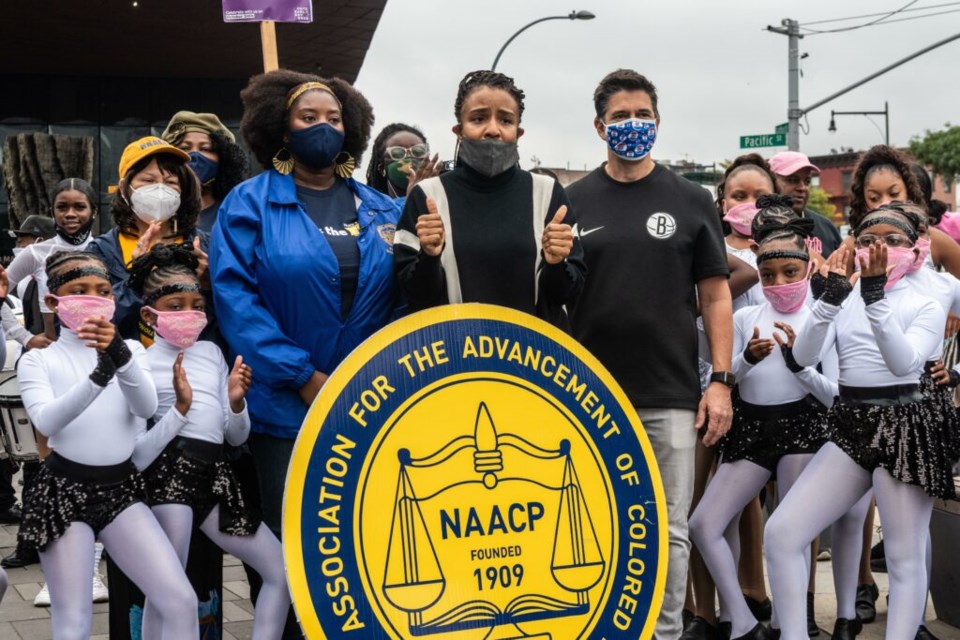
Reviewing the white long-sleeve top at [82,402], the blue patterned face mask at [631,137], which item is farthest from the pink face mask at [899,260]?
the white long-sleeve top at [82,402]

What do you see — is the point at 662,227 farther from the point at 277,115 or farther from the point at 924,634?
the point at 924,634

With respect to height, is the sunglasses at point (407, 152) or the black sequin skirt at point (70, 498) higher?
the sunglasses at point (407, 152)

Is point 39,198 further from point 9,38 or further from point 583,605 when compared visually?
point 583,605

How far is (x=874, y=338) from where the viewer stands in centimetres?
452

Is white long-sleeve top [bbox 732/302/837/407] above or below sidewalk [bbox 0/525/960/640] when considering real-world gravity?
above

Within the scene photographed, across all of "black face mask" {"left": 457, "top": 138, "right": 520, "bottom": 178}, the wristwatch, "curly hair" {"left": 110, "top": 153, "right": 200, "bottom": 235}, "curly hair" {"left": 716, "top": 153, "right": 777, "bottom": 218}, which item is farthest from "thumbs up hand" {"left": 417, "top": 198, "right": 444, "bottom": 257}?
"curly hair" {"left": 716, "top": 153, "right": 777, "bottom": 218}

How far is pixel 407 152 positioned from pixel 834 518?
2.70m

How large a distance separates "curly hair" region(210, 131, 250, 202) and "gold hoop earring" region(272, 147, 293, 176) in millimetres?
890

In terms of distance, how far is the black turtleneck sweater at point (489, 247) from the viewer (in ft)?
12.6

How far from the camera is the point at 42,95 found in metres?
20.0

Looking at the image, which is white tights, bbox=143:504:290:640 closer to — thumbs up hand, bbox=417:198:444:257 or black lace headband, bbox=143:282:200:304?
black lace headband, bbox=143:282:200:304

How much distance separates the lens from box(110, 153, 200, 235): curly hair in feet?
14.7

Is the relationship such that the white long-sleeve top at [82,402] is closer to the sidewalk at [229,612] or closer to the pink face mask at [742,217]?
the sidewalk at [229,612]

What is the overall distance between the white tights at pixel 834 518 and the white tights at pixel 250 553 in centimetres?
195
